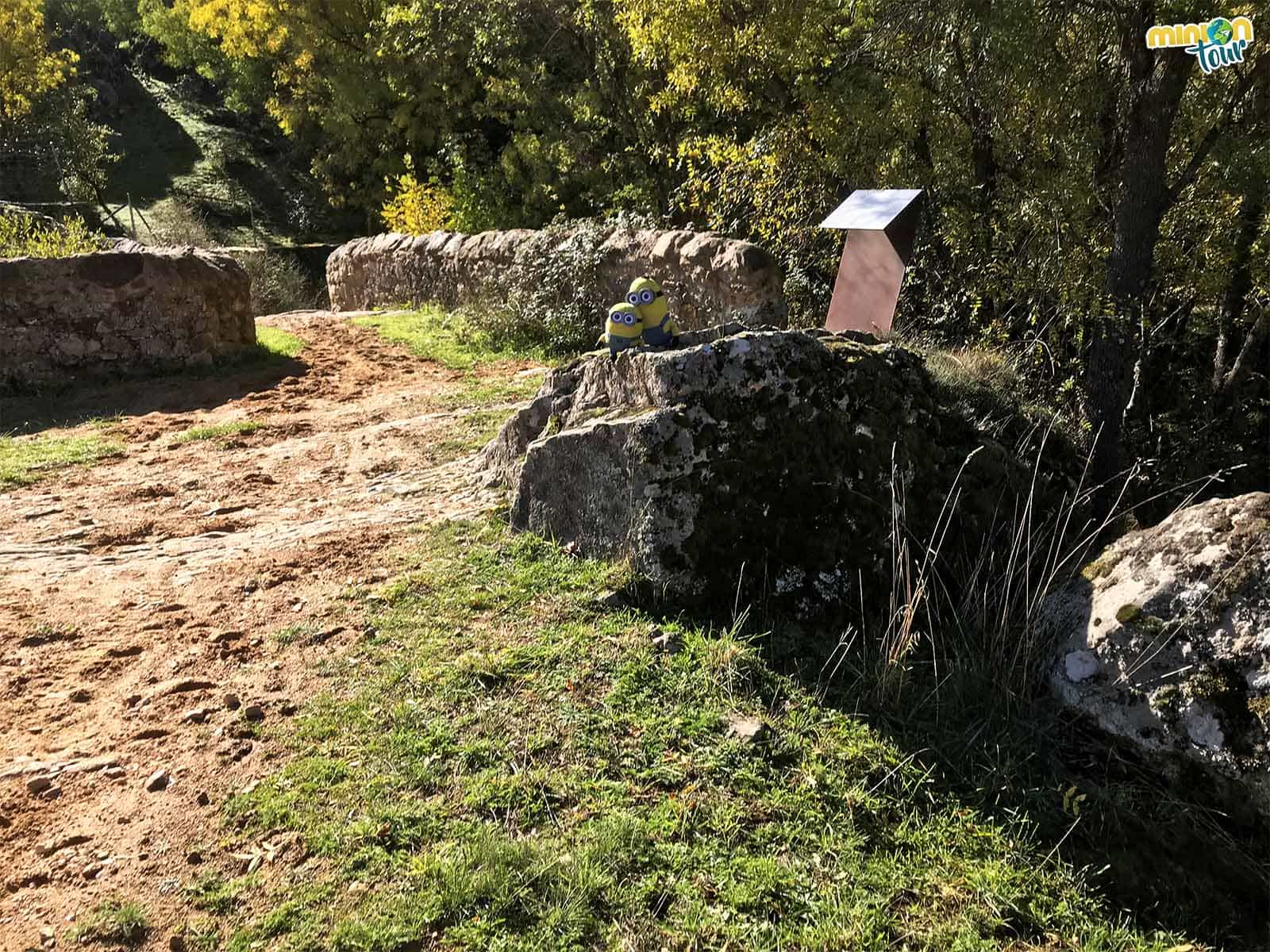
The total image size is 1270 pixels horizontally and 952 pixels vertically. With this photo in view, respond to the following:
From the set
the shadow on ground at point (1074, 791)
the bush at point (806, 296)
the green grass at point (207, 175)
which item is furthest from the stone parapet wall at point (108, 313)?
the green grass at point (207, 175)

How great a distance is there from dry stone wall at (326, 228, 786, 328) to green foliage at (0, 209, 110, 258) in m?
4.11

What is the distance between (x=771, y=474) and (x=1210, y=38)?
3.63m

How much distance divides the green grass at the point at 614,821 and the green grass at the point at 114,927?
206 mm

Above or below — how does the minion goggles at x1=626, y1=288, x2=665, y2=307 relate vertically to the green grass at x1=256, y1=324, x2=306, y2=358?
above

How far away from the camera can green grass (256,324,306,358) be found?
1016 centimetres

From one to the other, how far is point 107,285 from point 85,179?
19.7 m

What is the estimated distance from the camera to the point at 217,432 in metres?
7.33

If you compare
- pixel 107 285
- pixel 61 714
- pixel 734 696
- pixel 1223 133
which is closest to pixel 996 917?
pixel 734 696

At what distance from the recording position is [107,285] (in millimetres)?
Result: 8898

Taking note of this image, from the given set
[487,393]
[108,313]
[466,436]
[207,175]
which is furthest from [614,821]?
[207,175]

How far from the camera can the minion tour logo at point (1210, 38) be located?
477cm

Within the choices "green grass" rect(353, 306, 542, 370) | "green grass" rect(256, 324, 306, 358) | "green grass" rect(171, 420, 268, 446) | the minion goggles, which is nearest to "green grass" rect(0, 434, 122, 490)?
"green grass" rect(171, 420, 268, 446)

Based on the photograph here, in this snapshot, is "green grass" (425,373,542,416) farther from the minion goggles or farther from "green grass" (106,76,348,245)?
"green grass" (106,76,348,245)

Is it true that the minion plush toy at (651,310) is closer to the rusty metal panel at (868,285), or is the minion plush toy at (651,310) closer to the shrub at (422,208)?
the rusty metal panel at (868,285)
